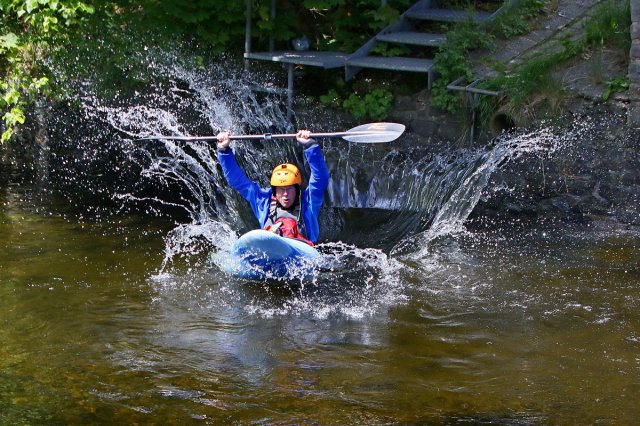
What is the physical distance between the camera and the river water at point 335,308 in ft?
18.5

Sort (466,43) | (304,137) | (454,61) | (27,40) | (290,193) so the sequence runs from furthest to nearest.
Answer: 1. (466,43)
2. (454,61)
3. (27,40)
4. (290,193)
5. (304,137)

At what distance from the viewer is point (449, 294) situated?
7449 mm

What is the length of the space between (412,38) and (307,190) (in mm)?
3801

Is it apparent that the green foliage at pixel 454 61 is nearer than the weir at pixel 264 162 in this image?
No

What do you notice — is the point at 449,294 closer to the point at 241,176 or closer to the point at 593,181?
the point at 241,176

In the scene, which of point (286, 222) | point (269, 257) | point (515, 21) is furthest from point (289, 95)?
point (269, 257)

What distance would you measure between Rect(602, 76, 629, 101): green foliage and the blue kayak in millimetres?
3846

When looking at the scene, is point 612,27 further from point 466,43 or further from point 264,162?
point 264,162

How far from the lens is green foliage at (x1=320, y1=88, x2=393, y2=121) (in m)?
10.9

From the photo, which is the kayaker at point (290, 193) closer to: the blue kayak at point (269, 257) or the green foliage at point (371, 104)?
the blue kayak at point (269, 257)

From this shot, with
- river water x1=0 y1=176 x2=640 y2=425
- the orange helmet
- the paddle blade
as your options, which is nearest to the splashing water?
river water x1=0 y1=176 x2=640 y2=425

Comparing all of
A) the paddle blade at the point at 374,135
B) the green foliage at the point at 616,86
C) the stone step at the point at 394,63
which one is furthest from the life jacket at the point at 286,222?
the green foliage at the point at 616,86

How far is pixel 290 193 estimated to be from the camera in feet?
26.5

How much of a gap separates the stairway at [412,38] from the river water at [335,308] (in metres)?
0.98
